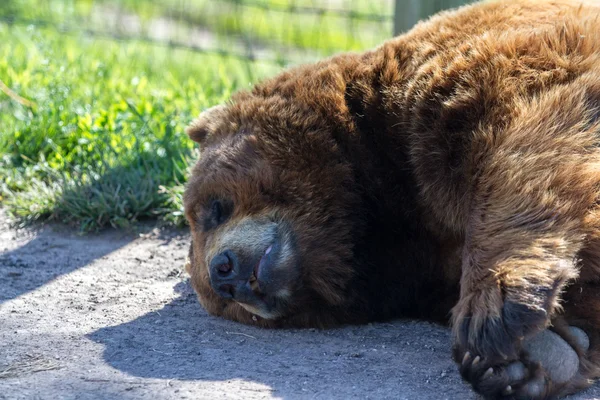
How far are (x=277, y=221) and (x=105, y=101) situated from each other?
3357 millimetres

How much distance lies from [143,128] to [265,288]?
2.71 meters

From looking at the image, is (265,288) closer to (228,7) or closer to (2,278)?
(2,278)

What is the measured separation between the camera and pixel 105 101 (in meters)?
7.06

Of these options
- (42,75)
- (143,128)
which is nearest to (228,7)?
(42,75)

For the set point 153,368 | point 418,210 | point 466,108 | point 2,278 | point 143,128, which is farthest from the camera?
point 143,128

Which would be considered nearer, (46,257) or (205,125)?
(205,125)

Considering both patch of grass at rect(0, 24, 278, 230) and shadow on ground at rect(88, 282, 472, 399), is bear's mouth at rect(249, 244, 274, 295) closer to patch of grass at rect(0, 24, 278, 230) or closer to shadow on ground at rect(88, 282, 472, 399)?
shadow on ground at rect(88, 282, 472, 399)

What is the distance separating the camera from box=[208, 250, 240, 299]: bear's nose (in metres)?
4.06

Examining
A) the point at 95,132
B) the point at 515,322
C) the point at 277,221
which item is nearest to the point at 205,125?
the point at 277,221

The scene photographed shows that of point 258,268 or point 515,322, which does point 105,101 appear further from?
point 515,322

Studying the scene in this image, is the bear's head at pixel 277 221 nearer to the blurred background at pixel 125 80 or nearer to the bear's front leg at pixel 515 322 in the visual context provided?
the bear's front leg at pixel 515 322

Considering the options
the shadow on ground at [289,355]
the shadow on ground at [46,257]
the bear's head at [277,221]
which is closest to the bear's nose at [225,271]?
the bear's head at [277,221]

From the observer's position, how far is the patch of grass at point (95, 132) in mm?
5812

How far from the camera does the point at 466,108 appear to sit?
3.90m
